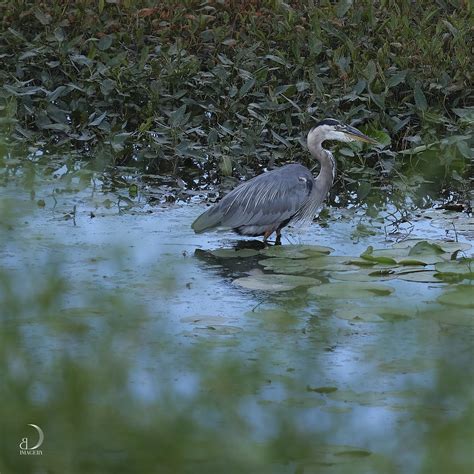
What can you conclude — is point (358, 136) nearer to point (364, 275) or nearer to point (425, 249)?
point (425, 249)

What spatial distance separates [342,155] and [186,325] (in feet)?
11.5

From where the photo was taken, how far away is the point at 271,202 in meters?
7.44

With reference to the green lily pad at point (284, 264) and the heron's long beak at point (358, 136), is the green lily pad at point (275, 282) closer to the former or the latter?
the green lily pad at point (284, 264)

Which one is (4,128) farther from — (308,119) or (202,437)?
(202,437)

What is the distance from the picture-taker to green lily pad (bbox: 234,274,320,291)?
6043 mm

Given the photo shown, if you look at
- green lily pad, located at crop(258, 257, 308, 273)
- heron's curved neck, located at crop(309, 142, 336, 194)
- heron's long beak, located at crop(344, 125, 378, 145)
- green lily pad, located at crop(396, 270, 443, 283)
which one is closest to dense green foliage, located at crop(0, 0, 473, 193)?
heron's long beak, located at crop(344, 125, 378, 145)

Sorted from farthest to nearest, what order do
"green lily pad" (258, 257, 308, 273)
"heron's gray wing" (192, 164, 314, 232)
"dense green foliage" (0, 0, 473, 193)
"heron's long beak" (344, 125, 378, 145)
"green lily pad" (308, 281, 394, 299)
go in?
"dense green foliage" (0, 0, 473, 193)
"heron's long beak" (344, 125, 378, 145)
"heron's gray wing" (192, 164, 314, 232)
"green lily pad" (258, 257, 308, 273)
"green lily pad" (308, 281, 394, 299)

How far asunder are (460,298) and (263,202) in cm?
200

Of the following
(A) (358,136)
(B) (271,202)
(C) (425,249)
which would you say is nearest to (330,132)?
(A) (358,136)

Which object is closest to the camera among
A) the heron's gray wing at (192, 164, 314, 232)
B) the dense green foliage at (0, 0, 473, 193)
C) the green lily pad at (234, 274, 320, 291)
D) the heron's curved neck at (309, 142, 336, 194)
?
the green lily pad at (234, 274, 320, 291)

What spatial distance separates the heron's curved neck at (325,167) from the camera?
307 inches

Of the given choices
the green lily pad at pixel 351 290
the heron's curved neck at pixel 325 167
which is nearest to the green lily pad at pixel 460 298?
the green lily pad at pixel 351 290

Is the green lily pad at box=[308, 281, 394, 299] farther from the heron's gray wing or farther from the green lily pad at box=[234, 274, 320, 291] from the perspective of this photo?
the heron's gray wing

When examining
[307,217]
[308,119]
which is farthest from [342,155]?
[307,217]
